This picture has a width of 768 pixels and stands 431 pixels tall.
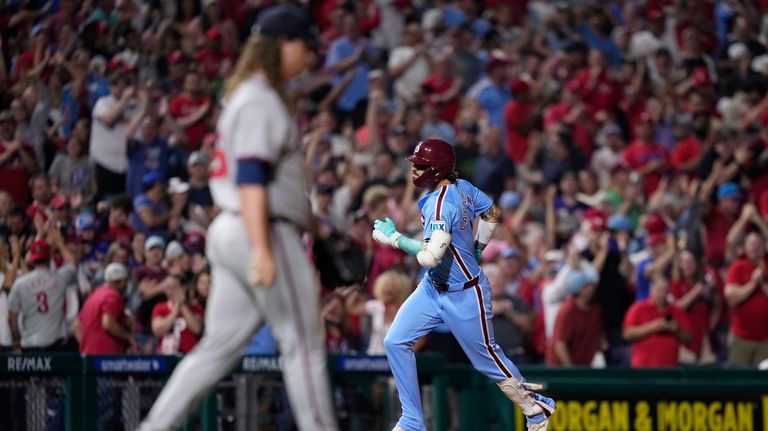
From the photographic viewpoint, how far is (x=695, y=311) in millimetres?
14945

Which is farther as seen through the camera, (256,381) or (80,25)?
(80,25)

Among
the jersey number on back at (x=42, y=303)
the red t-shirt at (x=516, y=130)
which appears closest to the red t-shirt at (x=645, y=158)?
the red t-shirt at (x=516, y=130)

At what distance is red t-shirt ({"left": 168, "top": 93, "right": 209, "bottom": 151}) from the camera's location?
16.1 m

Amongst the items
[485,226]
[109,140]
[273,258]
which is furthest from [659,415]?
[273,258]

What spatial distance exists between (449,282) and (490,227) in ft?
1.66

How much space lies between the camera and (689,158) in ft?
57.2

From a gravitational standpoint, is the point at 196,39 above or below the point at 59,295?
above

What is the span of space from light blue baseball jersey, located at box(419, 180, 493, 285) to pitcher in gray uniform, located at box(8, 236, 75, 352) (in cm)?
417

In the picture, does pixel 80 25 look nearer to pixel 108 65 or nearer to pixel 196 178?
pixel 108 65

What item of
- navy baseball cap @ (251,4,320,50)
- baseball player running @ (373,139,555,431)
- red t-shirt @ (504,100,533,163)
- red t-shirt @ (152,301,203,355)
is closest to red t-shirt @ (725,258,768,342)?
red t-shirt @ (504,100,533,163)

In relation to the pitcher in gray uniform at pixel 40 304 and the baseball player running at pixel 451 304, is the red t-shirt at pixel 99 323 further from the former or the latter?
the baseball player running at pixel 451 304

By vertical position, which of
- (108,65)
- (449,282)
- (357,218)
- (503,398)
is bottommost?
(503,398)

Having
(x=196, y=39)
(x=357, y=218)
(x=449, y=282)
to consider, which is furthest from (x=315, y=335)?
(x=196, y=39)

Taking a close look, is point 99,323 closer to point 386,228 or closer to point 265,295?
point 386,228
